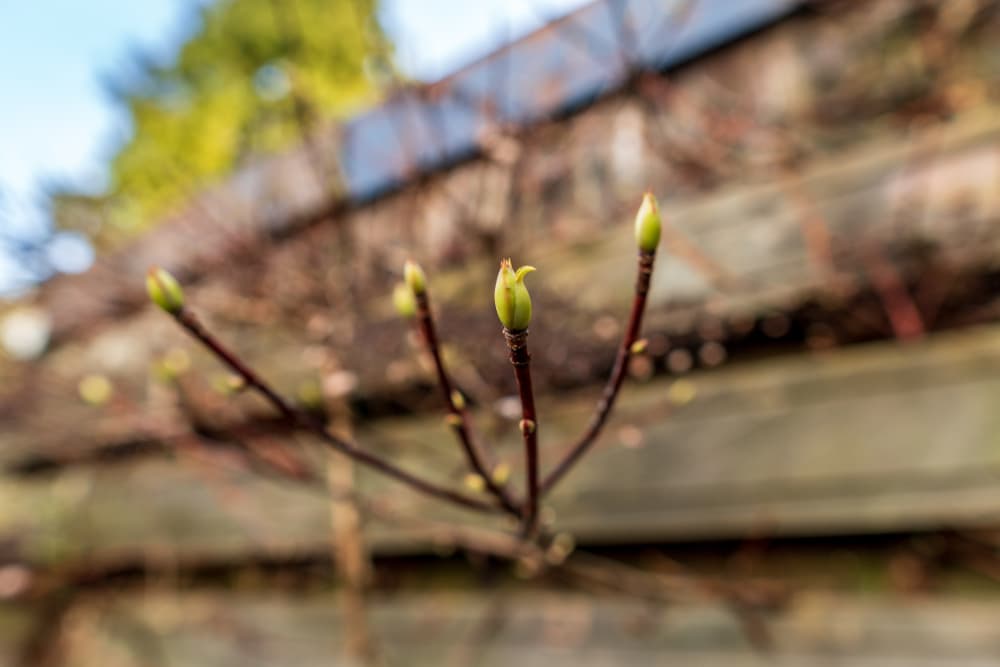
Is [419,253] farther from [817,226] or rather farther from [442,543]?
[817,226]

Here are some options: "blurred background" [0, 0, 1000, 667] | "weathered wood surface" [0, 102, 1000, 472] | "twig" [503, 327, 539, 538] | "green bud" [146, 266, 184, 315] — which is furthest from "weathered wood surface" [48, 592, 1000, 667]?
"green bud" [146, 266, 184, 315]

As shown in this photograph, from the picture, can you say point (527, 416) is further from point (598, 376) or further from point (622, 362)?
point (598, 376)

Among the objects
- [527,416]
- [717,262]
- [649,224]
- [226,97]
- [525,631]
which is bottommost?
[525,631]

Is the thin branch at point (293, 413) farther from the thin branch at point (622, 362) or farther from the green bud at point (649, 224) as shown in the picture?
the green bud at point (649, 224)

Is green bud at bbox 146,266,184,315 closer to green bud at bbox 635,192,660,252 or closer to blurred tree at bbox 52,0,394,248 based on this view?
green bud at bbox 635,192,660,252

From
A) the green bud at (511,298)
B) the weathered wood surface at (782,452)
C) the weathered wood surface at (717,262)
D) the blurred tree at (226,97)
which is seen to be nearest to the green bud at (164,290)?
the green bud at (511,298)

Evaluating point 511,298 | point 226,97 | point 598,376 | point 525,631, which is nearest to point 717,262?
point 598,376

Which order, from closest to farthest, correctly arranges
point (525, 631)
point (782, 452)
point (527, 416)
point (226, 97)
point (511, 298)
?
point (511, 298) → point (527, 416) → point (782, 452) → point (525, 631) → point (226, 97)
